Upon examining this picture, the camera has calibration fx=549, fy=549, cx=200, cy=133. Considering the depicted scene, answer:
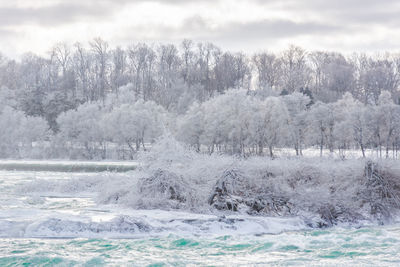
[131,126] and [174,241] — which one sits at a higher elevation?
[131,126]

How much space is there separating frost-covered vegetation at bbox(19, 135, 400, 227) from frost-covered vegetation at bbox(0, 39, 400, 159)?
1839 cm

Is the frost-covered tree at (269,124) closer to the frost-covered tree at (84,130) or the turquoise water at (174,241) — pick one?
the frost-covered tree at (84,130)

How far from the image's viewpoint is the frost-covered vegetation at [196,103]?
2677 inches

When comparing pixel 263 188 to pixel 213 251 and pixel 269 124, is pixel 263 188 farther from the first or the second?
pixel 269 124

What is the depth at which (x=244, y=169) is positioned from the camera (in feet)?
86.5

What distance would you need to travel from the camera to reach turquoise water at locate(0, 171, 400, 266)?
15.5m

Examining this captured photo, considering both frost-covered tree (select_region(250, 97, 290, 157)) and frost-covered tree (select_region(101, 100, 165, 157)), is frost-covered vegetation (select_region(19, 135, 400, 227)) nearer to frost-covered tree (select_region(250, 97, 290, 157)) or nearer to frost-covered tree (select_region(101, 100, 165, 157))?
frost-covered tree (select_region(250, 97, 290, 157))

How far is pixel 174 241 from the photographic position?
1797 centimetres

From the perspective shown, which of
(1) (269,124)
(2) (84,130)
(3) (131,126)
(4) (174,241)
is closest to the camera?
(4) (174,241)

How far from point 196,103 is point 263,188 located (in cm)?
4979

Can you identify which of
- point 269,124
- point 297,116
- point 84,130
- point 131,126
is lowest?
point 84,130

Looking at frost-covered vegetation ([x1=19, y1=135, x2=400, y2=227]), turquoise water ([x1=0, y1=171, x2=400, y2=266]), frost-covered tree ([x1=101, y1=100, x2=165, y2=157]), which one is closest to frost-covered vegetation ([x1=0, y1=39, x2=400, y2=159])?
frost-covered tree ([x1=101, y1=100, x2=165, y2=157])

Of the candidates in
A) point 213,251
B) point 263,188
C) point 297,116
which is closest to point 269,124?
point 297,116

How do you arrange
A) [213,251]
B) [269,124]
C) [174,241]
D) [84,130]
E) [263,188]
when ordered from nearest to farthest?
[213,251]
[174,241]
[263,188]
[269,124]
[84,130]
